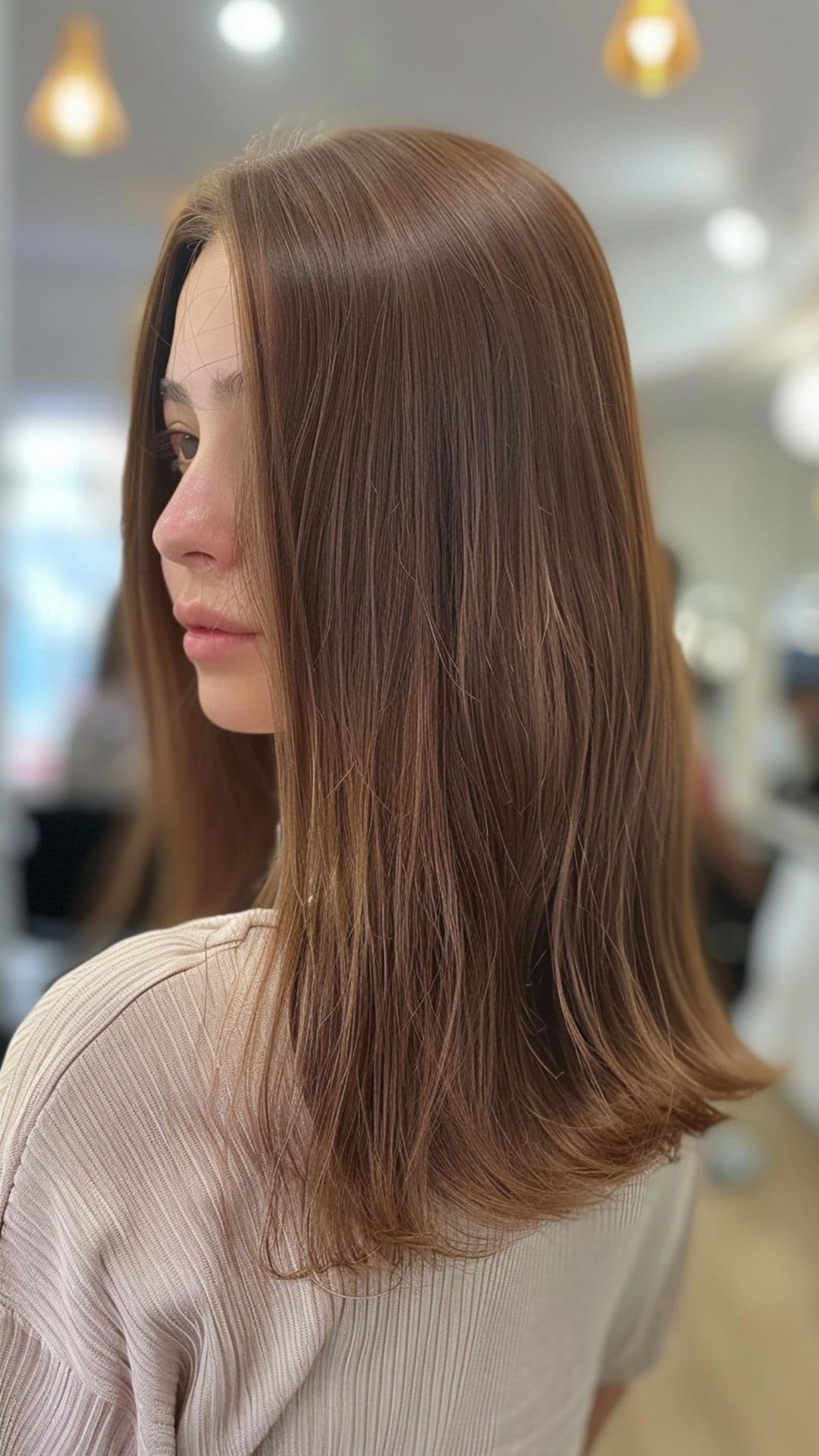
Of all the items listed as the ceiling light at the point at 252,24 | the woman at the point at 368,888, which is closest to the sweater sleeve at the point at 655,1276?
the woman at the point at 368,888

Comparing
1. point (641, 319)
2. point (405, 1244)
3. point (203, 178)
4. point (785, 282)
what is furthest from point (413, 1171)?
point (785, 282)

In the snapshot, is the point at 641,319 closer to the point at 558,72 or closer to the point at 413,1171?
the point at 558,72

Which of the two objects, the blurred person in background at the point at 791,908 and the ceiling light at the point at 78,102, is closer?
the ceiling light at the point at 78,102

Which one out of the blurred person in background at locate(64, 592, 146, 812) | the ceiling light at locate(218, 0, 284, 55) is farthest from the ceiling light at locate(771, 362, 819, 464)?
the blurred person in background at locate(64, 592, 146, 812)

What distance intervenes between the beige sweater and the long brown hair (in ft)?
0.12

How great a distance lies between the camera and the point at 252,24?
126 centimetres

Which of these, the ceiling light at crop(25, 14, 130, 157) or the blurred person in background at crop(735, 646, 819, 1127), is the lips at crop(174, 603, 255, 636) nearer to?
the ceiling light at crop(25, 14, 130, 157)

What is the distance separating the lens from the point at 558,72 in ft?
3.92

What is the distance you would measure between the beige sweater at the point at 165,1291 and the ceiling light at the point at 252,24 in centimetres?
117

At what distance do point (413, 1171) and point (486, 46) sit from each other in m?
1.22

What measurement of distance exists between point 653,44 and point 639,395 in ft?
1.26

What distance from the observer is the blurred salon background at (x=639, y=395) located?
3.98 feet

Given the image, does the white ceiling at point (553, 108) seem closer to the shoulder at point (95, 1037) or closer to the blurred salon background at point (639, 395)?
the blurred salon background at point (639, 395)

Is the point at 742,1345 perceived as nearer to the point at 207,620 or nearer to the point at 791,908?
the point at 791,908
